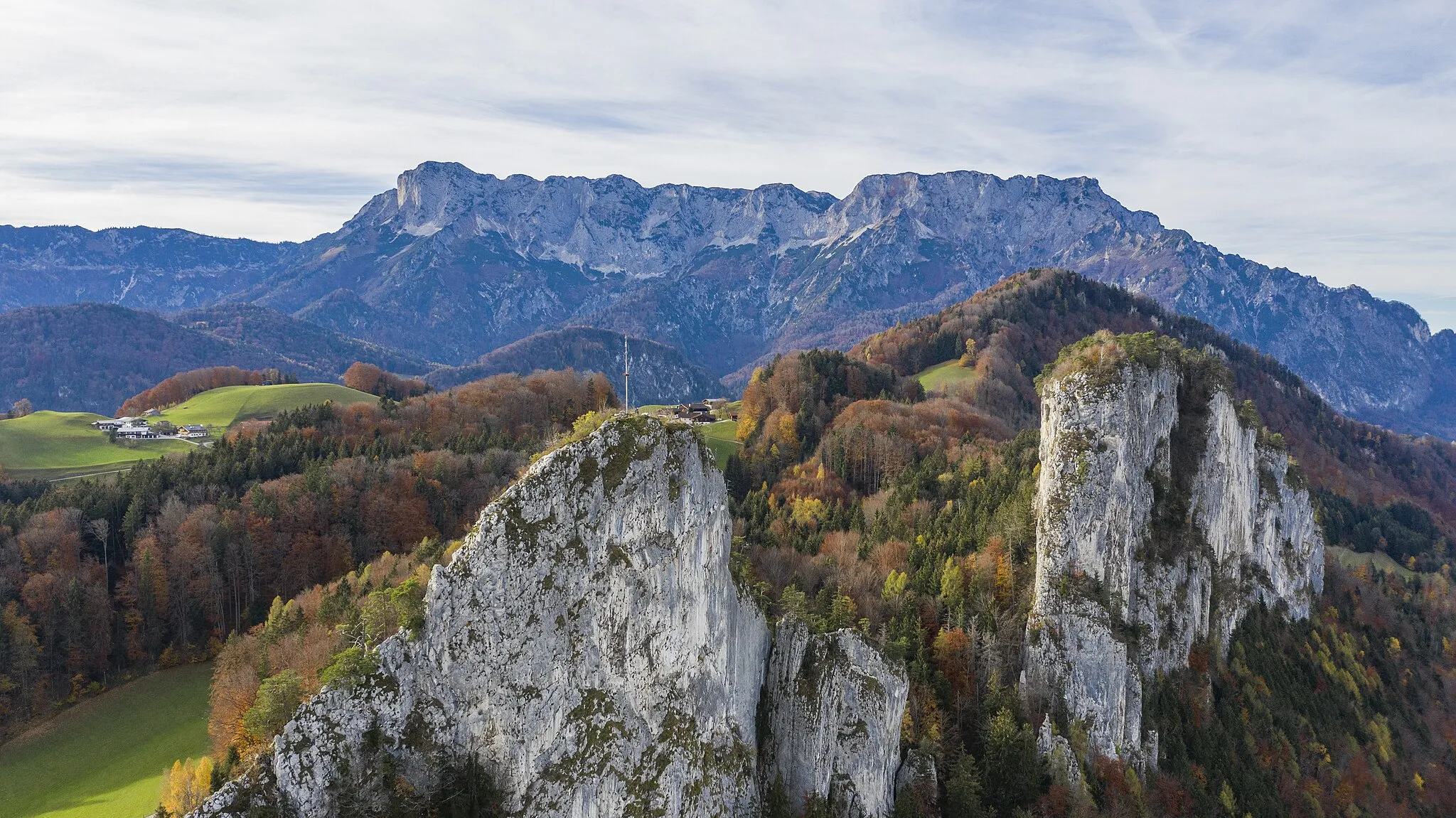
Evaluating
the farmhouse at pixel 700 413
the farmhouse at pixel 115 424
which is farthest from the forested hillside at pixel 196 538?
the farmhouse at pixel 115 424

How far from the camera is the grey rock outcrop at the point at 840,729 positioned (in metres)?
34.9

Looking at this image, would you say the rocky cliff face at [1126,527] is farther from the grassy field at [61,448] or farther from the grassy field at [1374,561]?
the grassy field at [61,448]

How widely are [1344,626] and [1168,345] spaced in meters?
52.9

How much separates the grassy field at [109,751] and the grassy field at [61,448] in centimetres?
5760

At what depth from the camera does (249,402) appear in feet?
452

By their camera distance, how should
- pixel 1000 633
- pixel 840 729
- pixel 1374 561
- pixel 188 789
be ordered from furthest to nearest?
1. pixel 1374 561
2. pixel 1000 633
3. pixel 840 729
4. pixel 188 789

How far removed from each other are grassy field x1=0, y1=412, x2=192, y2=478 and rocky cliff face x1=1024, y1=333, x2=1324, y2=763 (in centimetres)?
11318

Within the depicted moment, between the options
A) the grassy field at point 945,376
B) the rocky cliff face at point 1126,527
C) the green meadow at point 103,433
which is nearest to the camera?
the rocky cliff face at point 1126,527

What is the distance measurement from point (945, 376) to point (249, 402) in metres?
139

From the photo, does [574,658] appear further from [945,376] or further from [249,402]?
[249,402]

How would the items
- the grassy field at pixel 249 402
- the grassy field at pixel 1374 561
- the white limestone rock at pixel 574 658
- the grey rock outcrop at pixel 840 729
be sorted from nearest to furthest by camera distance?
the white limestone rock at pixel 574 658, the grey rock outcrop at pixel 840 729, the grassy field at pixel 1374 561, the grassy field at pixel 249 402

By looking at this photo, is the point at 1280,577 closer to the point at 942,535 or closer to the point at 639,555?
the point at 942,535

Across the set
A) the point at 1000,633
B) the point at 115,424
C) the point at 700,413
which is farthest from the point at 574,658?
the point at 115,424

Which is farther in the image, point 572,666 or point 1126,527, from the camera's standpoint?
point 1126,527
